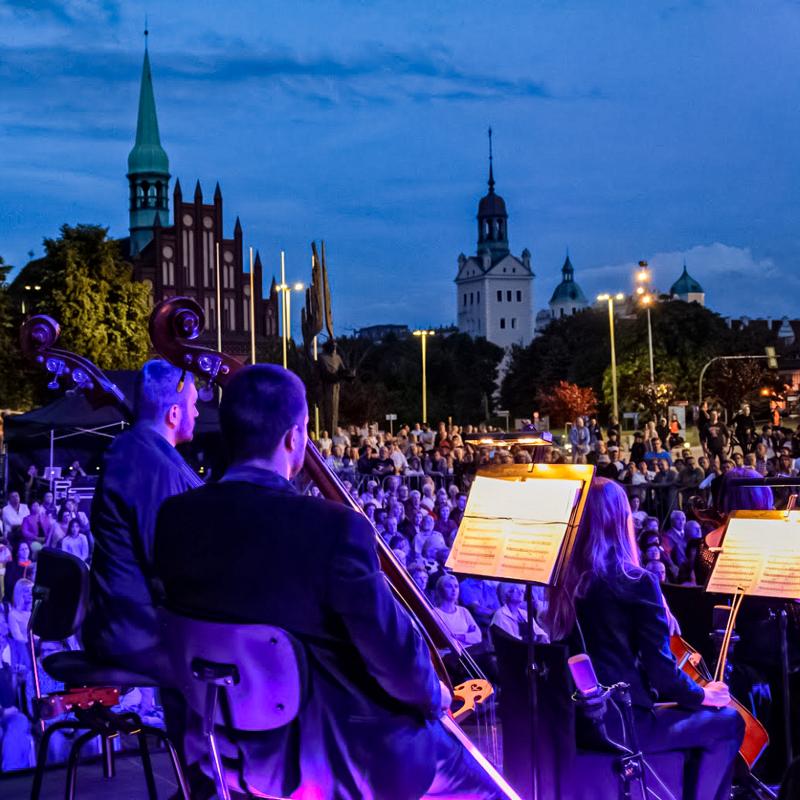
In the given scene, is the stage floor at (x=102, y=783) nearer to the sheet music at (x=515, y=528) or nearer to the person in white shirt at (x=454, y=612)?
the sheet music at (x=515, y=528)

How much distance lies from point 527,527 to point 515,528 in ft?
0.17

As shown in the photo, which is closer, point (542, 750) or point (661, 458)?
point (542, 750)

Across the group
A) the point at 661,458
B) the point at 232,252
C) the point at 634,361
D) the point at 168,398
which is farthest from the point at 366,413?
the point at 232,252

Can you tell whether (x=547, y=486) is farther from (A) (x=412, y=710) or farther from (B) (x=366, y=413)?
(B) (x=366, y=413)

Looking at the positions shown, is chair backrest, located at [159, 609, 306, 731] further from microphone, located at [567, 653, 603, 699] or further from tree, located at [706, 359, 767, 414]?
tree, located at [706, 359, 767, 414]

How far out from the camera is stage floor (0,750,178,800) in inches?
250

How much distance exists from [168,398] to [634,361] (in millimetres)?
46594

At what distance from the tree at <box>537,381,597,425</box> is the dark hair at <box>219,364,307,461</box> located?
1650 inches

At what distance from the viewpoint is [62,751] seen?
7.22 meters

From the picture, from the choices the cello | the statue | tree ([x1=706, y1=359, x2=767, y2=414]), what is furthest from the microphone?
tree ([x1=706, y1=359, x2=767, y2=414])

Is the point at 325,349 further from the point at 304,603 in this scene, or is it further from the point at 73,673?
the point at 304,603

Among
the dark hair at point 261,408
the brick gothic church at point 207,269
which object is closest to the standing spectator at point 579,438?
the dark hair at point 261,408

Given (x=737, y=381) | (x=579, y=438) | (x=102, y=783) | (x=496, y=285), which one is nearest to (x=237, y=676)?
(x=102, y=783)

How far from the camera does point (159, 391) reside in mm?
4121
